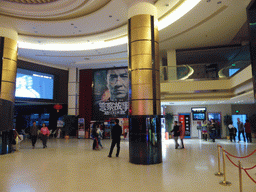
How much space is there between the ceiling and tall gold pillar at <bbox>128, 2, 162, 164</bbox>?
4.25 feet

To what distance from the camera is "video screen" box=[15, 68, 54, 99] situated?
1386 cm

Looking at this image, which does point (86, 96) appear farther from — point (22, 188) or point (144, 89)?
point (22, 188)

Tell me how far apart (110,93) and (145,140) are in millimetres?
10496

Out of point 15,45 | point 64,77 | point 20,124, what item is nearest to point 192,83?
point 15,45

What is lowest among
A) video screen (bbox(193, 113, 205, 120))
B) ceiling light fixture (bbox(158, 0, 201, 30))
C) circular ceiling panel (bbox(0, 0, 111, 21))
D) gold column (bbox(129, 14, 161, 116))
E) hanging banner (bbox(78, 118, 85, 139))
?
hanging banner (bbox(78, 118, 85, 139))

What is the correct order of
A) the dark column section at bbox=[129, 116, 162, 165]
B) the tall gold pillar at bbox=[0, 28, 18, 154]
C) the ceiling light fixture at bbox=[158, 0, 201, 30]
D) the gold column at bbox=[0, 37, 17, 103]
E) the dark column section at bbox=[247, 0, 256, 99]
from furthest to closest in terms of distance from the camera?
the gold column at bbox=[0, 37, 17, 103] < the tall gold pillar at bbox=[0, 28, 18, 154] < the ceiling light fixture at bbox=[158, 0, 201, 30] < the dark column section at bbox=[129, 116, 162, 165] < the dark column section at bbox=[247, 0, 256, 99]

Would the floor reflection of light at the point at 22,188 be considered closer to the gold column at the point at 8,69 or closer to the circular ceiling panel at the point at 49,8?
the gold column at the point at 8,69

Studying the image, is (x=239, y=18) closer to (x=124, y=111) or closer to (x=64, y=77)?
(x=124, y=111)

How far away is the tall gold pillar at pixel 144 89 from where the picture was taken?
6.39 m

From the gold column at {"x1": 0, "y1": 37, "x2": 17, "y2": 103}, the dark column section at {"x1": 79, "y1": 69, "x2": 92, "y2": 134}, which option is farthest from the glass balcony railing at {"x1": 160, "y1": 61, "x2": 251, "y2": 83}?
the gold column at {"x1": 0, "y1": 37, "x2": 17, "y2": 103}

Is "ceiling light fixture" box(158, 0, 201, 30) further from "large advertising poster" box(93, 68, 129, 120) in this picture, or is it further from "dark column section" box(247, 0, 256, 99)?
"large advertising poster" box(93, 68, 129, 120)

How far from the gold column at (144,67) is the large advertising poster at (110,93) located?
9211 millimetres

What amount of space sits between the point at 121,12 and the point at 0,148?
25.5ft

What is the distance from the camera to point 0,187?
4.16 m
